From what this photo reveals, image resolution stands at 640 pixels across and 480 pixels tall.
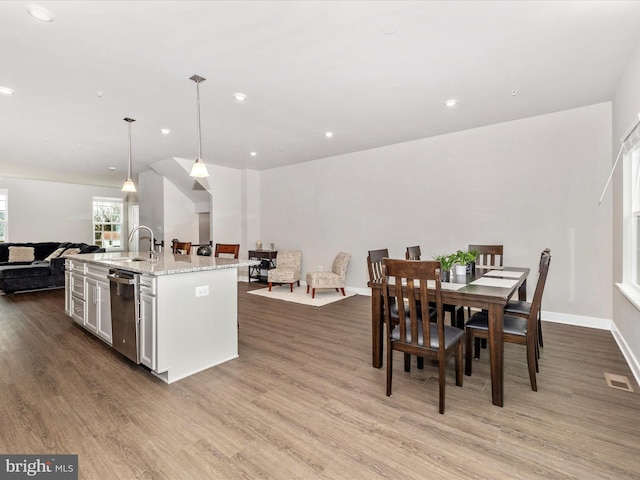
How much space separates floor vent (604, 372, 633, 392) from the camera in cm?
253

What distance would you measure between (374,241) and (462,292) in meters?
3.67

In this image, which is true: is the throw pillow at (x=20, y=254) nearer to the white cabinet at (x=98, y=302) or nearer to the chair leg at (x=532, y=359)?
the white cabinet at (x=98, y=302)

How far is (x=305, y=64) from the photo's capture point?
9.77 ft

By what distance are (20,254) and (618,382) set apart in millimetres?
10572

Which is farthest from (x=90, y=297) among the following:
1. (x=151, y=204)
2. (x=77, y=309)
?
(x=151, y=204)

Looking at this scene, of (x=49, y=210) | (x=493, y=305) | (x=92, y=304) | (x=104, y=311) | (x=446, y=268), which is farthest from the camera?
(x=49, y=210)

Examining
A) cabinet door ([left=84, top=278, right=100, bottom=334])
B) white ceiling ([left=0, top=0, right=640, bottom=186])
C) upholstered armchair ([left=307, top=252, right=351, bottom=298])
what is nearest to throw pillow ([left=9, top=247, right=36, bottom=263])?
white ceiling ([left=0, top=0, right=640, bottom=186])

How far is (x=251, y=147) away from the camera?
5902mm

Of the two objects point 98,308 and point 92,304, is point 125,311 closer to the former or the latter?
point 98,308

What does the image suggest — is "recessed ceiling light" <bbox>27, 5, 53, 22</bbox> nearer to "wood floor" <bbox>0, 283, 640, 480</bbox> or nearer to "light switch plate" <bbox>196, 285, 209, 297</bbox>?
"light switch plate" <bbox>196, 285, 209, 297</bbox>

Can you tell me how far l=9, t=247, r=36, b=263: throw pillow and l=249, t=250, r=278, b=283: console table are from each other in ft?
16.9

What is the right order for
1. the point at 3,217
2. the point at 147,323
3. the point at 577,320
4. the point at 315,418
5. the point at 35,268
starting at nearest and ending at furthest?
1. the point at 315,418
2. the point at 147,323
3. the point at 577,320
4. the point at 35,268
5. the point at 3,217

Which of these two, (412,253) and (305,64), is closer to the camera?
(305,64)

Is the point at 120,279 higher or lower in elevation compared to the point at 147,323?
higher
